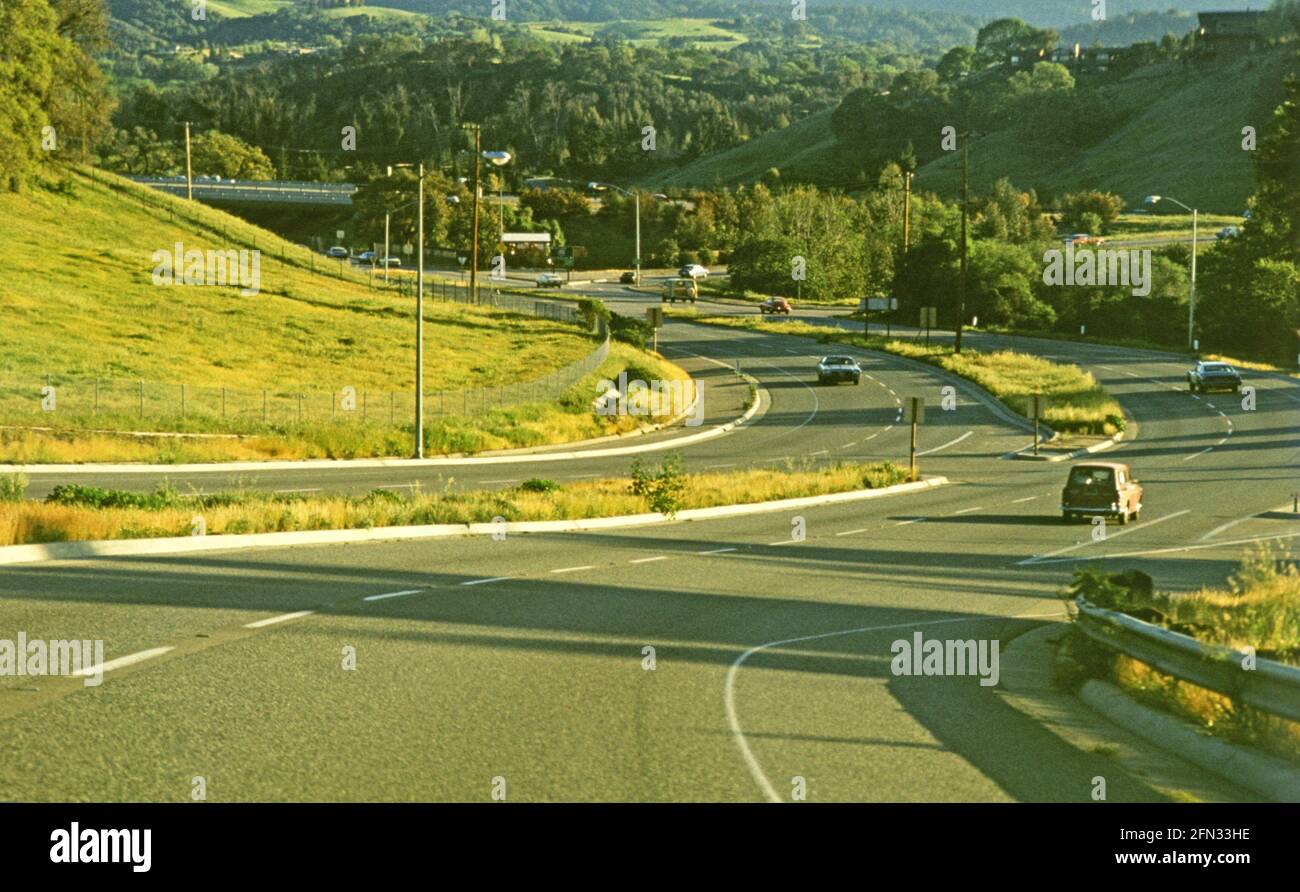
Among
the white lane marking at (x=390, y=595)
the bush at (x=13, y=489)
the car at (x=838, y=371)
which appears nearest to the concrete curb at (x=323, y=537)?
the white lane marking at (x=390, y=595)

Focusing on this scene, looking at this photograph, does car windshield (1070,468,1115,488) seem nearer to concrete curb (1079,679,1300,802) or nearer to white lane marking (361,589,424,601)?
white lane marking (361,589,424,601)

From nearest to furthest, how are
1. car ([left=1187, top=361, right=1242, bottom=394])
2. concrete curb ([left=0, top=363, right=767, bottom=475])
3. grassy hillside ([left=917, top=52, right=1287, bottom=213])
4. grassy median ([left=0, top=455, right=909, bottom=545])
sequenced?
grassy median ([left=0, top=455, right=909, bottom=545]) → concrete curb ([left=0, top=363, right=767, bottom=475]) → car ([left=1187, top=361, right=1242, bottom=394]) → grassy hillside ([left=917, top=52, right=1287, bottom=213])

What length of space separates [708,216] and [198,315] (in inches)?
3726

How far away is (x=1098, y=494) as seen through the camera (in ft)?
110

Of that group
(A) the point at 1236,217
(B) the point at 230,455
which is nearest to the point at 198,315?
(B) the point at 230,455

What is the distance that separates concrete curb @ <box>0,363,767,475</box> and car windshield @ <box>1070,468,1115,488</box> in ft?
62.5

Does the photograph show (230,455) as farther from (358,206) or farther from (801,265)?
(358,206)

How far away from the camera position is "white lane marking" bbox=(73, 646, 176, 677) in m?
11.1

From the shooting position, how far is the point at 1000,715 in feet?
38.5

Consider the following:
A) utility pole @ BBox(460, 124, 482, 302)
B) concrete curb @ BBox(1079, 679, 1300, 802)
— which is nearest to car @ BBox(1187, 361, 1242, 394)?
utility pole @ BBox(460, 124, 482, 302)

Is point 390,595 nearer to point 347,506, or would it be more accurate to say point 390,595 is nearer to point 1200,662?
point 1200,662

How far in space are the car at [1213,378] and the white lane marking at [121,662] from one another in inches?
2487

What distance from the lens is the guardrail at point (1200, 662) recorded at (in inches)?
368

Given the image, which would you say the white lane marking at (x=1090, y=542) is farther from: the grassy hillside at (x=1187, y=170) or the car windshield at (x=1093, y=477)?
the grassy hillside at (x=1187, y=170)
